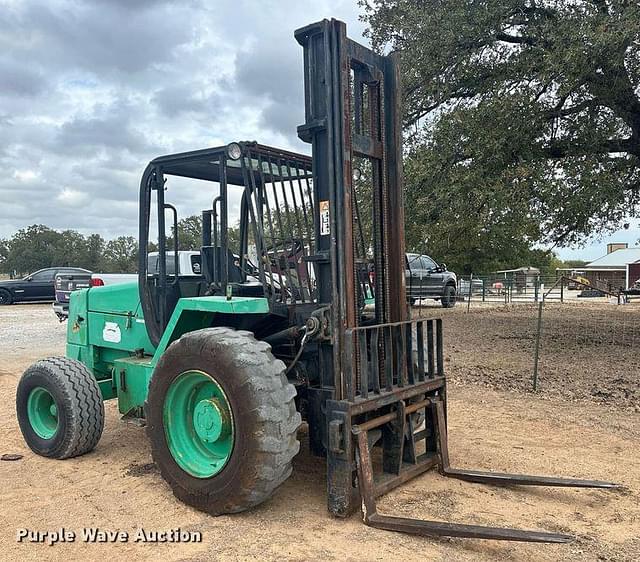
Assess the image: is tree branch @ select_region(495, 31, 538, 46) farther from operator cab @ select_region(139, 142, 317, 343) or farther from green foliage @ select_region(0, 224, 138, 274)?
green foliage @ select_region(0, 224, 138, 274)

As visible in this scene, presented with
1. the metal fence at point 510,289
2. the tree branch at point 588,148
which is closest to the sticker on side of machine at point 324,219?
the tree branch at point 588,148

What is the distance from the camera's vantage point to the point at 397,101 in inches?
201

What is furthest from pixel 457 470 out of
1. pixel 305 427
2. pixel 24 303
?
pixel 24 303

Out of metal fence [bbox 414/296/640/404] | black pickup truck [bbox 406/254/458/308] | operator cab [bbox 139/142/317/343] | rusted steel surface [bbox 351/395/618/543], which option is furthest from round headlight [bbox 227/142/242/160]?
black pickup truck [bbox 406/254/458/308]

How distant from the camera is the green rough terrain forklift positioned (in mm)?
4152

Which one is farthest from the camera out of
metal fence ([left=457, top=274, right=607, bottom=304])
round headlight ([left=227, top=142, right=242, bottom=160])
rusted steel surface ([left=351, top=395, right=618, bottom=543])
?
metal fence ([left=457, top=274, right=607, bottom=304])

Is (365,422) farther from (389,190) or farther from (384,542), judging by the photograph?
(389,190)

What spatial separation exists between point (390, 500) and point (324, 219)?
6.87ft

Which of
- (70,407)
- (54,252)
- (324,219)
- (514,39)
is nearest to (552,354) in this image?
(514,39)

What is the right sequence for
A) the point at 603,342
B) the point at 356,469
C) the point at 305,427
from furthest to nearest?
the point at 603,342, the point at 305,427, the point at 356,469

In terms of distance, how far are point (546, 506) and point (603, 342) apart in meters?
A: 9.56

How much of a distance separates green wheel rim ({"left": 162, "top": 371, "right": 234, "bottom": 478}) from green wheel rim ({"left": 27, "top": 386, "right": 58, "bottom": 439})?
74.9 inches

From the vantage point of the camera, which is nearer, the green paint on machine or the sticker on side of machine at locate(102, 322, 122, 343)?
the green paint on machine

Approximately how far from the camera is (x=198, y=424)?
451 cm
